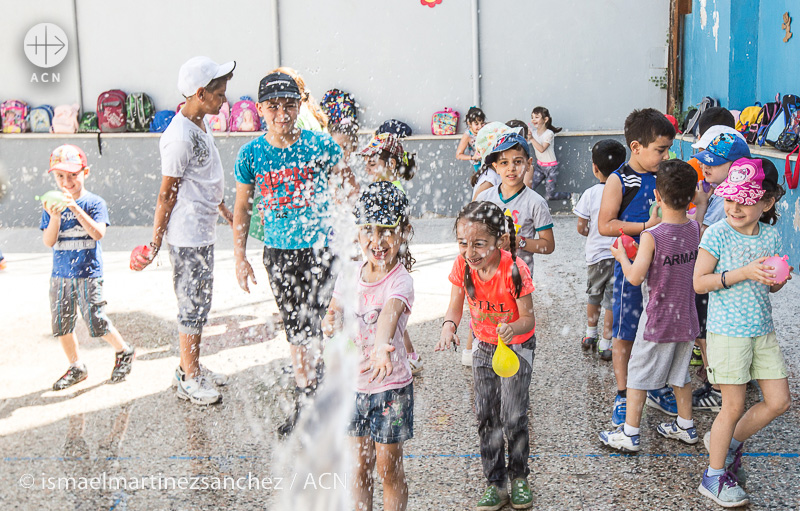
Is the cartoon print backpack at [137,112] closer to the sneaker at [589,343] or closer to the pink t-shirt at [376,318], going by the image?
the sneaker at [589,343]

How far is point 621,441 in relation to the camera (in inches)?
152

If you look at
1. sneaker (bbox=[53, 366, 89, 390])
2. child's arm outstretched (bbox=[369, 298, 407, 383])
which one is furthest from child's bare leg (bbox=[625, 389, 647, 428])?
sneaker (bbox=[53, 366, 89, 390])

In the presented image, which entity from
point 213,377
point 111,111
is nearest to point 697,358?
point 213,377

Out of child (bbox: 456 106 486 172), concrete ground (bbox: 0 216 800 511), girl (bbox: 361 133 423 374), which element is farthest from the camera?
child (bbox: 456 106 486 172)

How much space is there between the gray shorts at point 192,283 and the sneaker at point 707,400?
2.92 metres

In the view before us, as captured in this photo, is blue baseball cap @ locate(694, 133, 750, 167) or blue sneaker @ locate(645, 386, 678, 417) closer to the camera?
blue baseball cap @ locate(694, 133, 750, 167)

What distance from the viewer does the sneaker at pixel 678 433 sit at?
392 centimetres

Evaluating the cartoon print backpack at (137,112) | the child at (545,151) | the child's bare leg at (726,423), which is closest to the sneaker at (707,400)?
the child's bare leg at (726,423)

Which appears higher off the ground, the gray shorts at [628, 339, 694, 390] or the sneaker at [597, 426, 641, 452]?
the gray shorts at [628, 339, 694, 390]

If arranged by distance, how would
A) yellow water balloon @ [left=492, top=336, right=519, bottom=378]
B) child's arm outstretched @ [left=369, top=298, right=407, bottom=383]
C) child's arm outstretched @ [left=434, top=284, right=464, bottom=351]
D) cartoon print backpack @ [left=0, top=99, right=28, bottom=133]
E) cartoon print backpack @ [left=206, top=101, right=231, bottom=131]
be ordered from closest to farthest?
child's arm outstretched @ [left=369, top=298, right=407, bottom=383] → child's arm outstretched @ [left=434, top=284, right=464, bottom=351] → yellow water balloon @ [left=492, top=336, right=519, bottom=378] → cartoon print backpack @ [left=206, top=101, right=231, bottom=131] → cartoon print backpack @ [left=0, top=99, right=28, bottom=133]

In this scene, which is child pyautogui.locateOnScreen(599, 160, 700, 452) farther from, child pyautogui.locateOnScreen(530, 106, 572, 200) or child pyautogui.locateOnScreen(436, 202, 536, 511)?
child pyautogui.locateOnScreen(530, 106, 572, 200)

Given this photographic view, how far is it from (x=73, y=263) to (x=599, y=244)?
11.3 feet

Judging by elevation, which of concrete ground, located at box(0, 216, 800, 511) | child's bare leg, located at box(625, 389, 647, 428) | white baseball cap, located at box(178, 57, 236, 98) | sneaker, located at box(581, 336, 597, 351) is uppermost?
white baseball cap, located at box(178, 57, 236, 98)

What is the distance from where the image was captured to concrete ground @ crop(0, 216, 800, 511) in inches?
139
